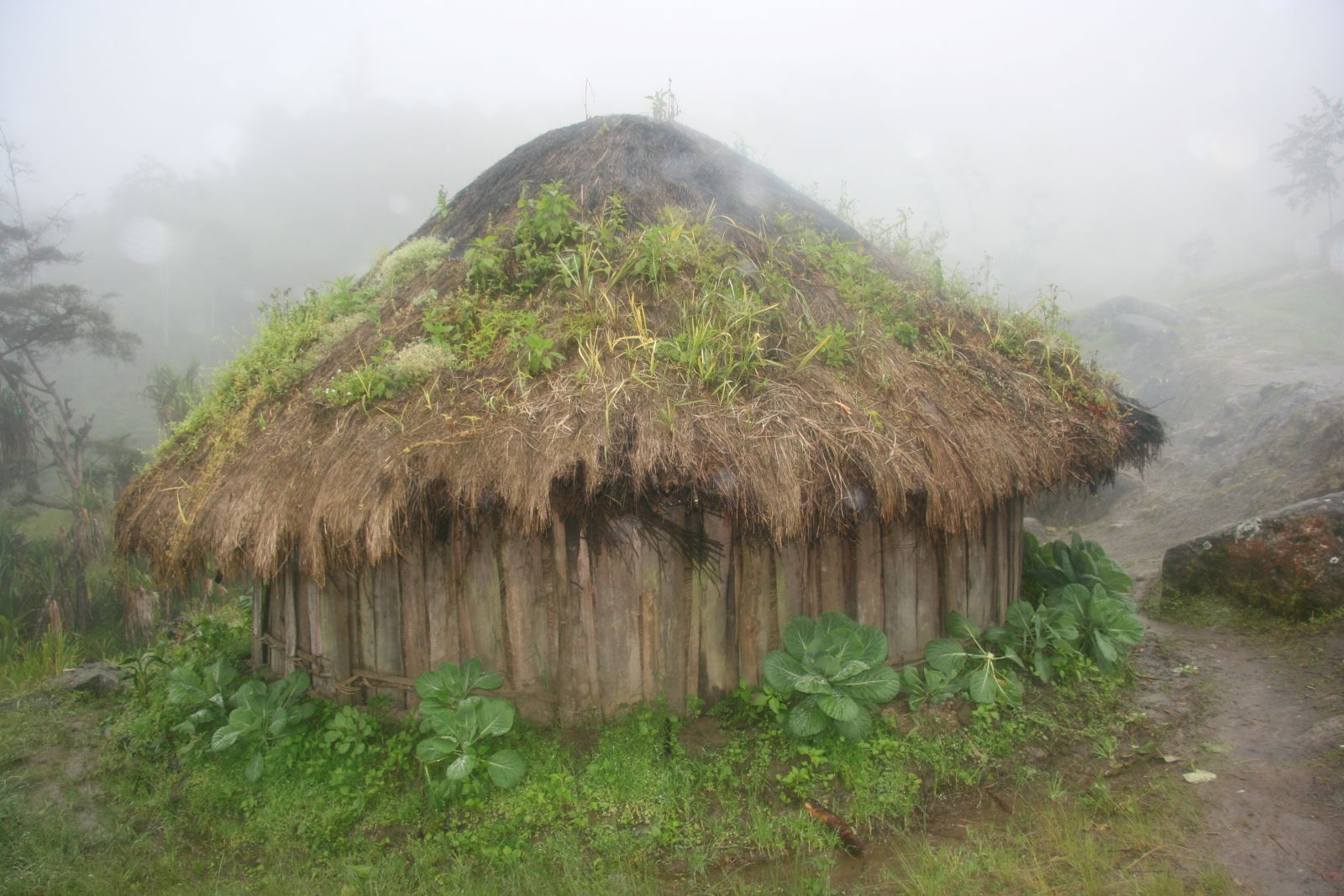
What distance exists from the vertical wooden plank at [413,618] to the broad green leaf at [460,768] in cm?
75

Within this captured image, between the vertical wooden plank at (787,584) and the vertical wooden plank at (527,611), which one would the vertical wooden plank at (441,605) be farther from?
the vertical wooden plank at (787,584)

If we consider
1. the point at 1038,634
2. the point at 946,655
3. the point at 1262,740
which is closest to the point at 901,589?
the point at 946,655

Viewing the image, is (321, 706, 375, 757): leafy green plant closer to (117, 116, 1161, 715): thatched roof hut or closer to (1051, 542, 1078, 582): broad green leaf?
(117, 116, 1161, 715): thatched roof hut

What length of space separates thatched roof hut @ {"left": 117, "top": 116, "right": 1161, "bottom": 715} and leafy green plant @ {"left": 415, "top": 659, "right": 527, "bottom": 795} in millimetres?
256

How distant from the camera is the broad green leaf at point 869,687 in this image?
3988 millimetres

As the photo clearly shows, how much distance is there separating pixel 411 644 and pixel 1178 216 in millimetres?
54353

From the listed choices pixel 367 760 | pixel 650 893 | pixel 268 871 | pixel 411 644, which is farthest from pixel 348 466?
pixel 650 893

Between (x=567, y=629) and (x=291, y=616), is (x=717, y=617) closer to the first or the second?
(x=567, y=629)

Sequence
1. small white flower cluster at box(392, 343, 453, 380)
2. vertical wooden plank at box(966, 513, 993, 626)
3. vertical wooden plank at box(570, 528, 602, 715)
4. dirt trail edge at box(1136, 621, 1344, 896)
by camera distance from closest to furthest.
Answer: dirt trail edge at box(1136, 621, 1344, 896)
vertical wooden plank at box(570, 528, 602, 715)
small white flower cluster at box(392, 343, 453, 380)
vertical wooden plank at box(966, 513, 993, 626)

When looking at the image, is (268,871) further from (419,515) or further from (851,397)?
(851,397)

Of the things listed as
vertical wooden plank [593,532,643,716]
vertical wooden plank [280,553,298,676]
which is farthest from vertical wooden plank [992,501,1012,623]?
vertical wooden plank [280,553,298,676]

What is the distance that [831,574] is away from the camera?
176 inches

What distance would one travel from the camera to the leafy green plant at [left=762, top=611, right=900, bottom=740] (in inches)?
153

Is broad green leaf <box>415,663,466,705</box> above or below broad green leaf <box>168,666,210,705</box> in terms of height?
above
